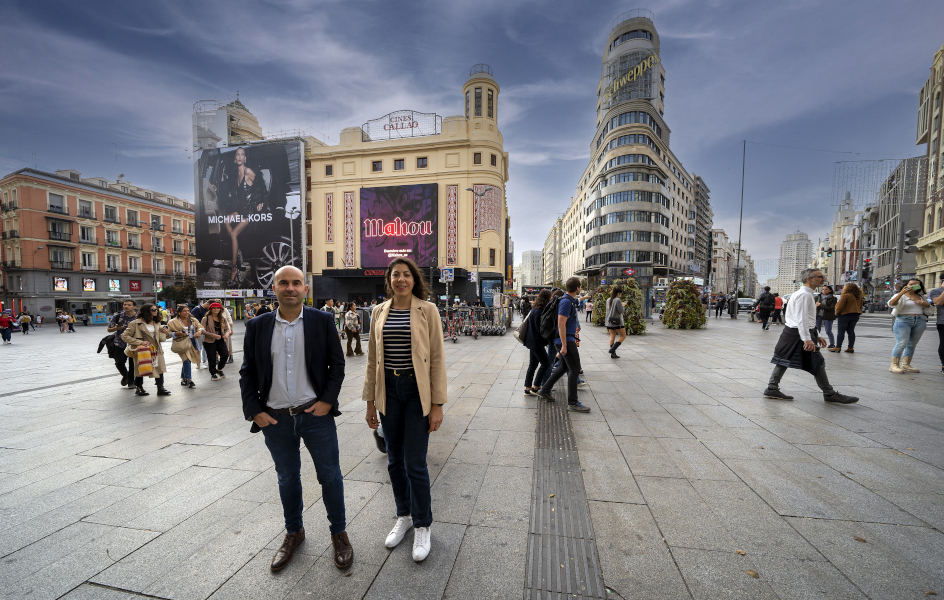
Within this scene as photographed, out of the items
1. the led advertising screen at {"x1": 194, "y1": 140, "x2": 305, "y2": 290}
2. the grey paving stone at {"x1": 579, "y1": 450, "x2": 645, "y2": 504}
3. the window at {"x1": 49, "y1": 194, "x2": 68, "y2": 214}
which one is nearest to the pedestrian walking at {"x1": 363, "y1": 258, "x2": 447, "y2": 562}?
the grey paving stone at {"x1": 579, "y1": 450, "x2": 645, "y2": 504}

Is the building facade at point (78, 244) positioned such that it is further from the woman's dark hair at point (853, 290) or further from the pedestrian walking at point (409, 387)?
the woman's dark hair at point (853, 290)

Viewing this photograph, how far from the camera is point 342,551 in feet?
7.44

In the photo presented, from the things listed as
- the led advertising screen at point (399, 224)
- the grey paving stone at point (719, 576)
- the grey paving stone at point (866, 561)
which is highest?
the led advertising screen at point (399, 224)

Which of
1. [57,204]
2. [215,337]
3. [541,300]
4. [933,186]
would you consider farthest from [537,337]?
[57,204]

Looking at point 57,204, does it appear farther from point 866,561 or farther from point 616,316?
point 866,561

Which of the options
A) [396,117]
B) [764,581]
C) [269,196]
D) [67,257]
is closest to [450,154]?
[396,117]

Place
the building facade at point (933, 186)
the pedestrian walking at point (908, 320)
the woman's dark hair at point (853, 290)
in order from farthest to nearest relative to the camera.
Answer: the building facade at point (933, 186) < the woman's dark hair at point (853, 290) < the pedestrian walking at point (908, 320)

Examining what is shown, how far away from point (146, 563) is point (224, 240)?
41.2m

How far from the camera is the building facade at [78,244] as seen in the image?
3572 cm

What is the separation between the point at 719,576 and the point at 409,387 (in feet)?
6.86

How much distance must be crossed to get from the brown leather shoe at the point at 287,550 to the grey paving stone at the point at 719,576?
2.33 m

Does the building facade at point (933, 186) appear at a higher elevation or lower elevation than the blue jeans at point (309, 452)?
higher

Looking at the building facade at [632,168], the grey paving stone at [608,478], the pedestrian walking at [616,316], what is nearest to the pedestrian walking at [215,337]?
the grey paving stone at [608,478]

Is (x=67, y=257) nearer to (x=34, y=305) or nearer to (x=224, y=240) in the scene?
(x=34, y=305)
